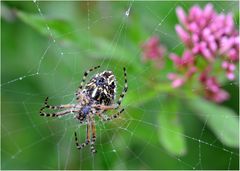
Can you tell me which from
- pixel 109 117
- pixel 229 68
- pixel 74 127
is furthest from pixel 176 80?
pixel 74 127

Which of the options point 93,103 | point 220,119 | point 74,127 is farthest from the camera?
point 74,127

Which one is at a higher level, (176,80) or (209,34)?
(209,34)

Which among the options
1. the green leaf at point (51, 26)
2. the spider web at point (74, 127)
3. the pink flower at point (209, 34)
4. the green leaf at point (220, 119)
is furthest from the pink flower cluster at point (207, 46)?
the green leaf at point (51, 26)

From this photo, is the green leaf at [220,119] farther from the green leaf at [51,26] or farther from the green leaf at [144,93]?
the green leaf at [51,26]

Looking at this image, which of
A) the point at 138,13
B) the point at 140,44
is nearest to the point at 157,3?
the point at 138,13

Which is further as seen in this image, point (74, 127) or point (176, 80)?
point (74, 127)

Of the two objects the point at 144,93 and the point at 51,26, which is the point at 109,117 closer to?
the point at 144,93
